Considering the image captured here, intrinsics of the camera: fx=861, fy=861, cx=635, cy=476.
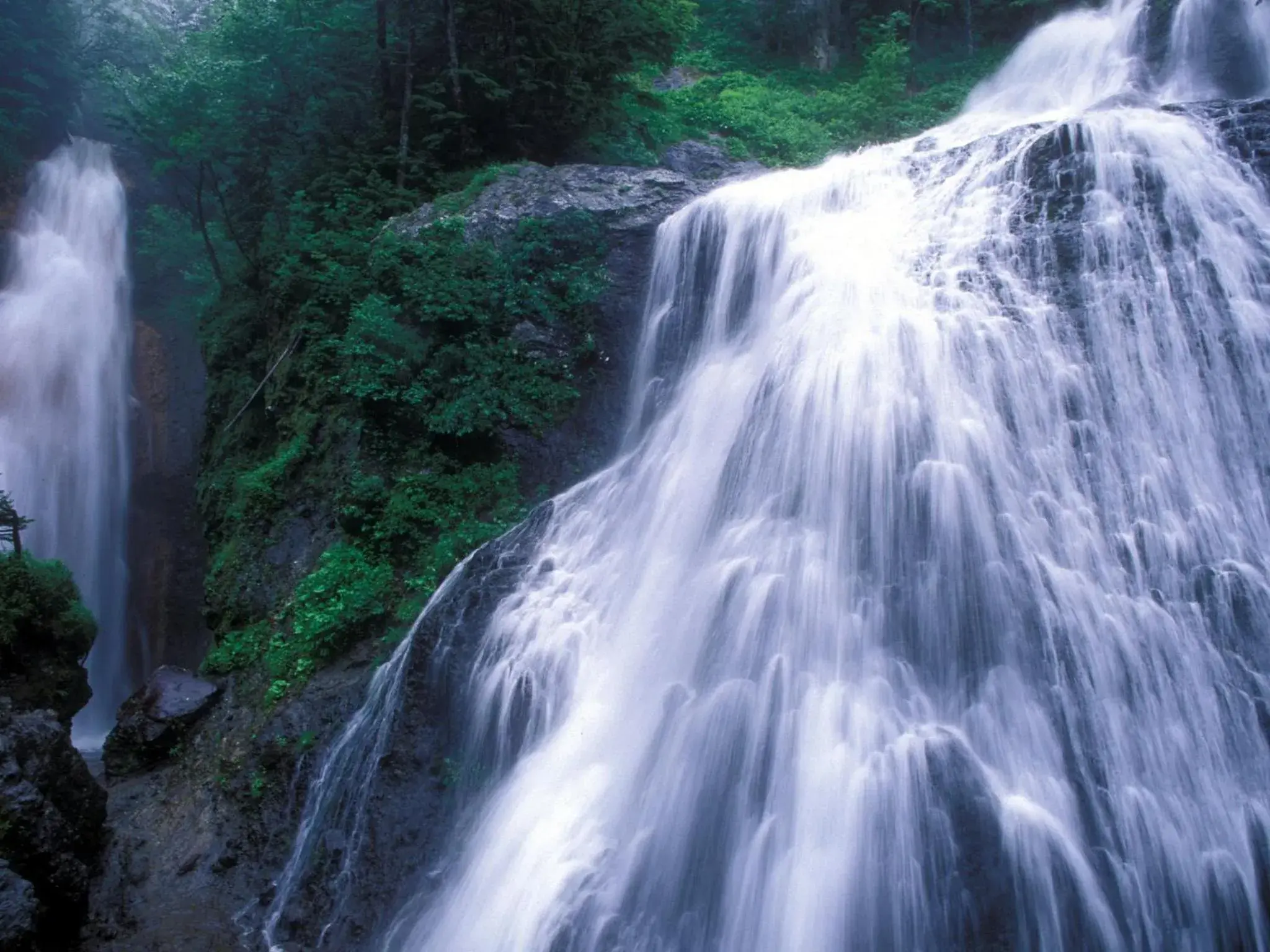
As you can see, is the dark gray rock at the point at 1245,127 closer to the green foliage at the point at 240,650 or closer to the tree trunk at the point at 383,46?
the green foliage at the point at 240,650

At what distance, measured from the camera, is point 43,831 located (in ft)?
22.8

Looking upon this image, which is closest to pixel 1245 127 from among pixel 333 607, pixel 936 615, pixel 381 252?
pixel 936 615

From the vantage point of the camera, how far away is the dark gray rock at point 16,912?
6070 mm

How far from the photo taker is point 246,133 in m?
13.8

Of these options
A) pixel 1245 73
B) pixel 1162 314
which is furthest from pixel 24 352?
pixel 1245 73

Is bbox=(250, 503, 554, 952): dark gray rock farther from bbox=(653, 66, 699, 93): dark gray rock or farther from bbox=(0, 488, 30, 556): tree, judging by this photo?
bbox=(653, 66, 699, 93): dark gray rock

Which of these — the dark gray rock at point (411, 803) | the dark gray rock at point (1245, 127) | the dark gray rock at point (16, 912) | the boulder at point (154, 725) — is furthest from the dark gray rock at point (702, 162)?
the dark gray rock at point (16, 912)

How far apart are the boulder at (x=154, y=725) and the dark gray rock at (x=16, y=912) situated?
9.06 ft

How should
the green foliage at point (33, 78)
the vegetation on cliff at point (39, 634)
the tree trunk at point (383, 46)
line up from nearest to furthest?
the vegetation on cliff at point (39, 634), the tree trunk at point (383, 46), the green foliage at point (33, 78)

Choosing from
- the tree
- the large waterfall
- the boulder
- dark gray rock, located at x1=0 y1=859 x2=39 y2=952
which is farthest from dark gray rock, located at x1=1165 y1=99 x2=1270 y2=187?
the tree

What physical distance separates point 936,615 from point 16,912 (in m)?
6.86

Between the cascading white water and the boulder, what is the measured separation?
3462mm

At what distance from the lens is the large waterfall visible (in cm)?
494

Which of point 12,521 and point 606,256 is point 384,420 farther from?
point 12,521
